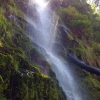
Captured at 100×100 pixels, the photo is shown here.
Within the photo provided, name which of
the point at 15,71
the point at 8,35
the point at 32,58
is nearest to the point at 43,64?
the point at 32,58

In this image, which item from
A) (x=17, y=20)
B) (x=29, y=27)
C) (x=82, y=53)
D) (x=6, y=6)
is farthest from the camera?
(x=82, y=53)

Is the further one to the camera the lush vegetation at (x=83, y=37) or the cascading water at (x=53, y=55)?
the lush vegetation at (x=83, y=37)

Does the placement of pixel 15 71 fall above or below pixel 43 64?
below

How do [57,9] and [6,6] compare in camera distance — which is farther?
[57,9]

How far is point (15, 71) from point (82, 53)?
10.7 m

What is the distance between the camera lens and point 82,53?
605 inches

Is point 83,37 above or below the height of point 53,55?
above

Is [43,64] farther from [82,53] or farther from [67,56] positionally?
[82,53]

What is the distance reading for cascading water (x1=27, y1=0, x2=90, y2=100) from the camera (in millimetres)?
9359

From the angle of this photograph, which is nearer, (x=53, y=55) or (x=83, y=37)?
(x=53, y=55)

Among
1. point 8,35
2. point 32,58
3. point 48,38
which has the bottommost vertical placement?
point 32,58

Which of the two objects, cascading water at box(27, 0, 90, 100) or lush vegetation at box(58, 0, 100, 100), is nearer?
cascading water at box(27, 0, 90, 100)

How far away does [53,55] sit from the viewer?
498 inches

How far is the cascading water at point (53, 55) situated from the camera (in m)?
9.36
